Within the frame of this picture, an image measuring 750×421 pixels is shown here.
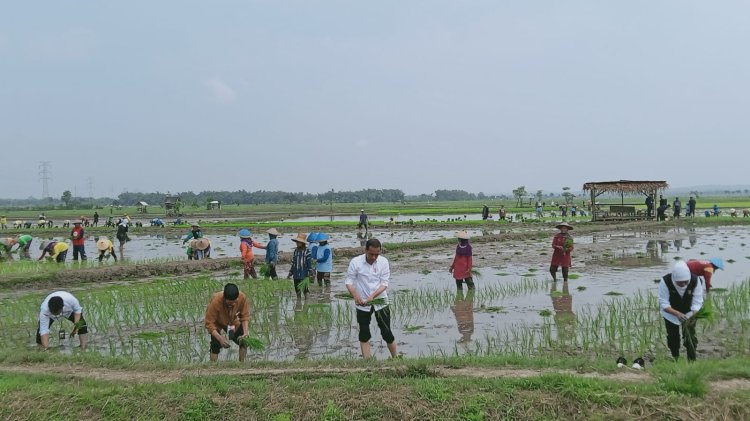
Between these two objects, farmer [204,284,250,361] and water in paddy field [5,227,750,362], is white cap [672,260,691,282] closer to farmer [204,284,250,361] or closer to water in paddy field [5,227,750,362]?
water in paddy field [5,227,750,362]

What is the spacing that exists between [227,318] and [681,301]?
4929 mm

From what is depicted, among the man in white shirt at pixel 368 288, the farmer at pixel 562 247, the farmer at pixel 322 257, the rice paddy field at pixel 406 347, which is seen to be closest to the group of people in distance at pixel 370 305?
the man in white shirt at pixel 368 288

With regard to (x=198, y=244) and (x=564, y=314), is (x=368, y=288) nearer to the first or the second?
(x=564, y=314)

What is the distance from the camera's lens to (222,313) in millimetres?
5723

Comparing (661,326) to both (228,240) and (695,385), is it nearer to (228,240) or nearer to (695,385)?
(695,385)

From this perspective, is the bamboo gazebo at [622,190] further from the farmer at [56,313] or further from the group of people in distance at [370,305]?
the farmer at [56,313]

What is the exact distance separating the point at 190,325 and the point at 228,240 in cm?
1832

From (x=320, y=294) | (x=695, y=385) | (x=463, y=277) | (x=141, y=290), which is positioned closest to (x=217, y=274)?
(x=141, y=290)

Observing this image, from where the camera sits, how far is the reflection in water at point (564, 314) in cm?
691

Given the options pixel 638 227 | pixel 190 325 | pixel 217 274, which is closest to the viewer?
pixel 190 325

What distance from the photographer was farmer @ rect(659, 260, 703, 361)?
5.03 m

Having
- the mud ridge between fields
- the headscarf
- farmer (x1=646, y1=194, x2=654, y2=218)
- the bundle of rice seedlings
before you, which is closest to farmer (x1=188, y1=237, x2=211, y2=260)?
the headscarf

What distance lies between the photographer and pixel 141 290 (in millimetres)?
11000

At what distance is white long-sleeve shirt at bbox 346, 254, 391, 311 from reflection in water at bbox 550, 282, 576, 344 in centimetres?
273
